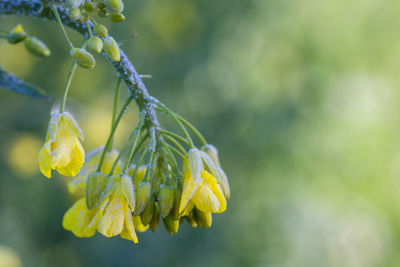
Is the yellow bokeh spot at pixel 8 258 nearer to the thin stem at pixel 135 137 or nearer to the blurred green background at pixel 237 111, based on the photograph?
the blurred green background at pixel 237 111

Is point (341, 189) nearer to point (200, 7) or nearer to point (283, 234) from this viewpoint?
point (283, 234)

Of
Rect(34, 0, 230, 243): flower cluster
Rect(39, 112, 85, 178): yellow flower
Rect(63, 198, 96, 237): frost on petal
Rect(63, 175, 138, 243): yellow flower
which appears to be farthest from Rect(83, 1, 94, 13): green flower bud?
Rect(63, 198, 96, 237): frost on petal

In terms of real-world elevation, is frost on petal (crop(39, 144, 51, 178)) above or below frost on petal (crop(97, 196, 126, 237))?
above

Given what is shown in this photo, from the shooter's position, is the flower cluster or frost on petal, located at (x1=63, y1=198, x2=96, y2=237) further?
frost on petal, located at (x1=63, y1=198, x2=96, y2=237)

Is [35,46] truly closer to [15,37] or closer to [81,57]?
[15,37]

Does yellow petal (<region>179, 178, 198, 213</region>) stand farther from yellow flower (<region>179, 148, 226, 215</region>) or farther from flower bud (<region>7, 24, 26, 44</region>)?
flower bud (<region>7, 24, 26, 44</region>)
